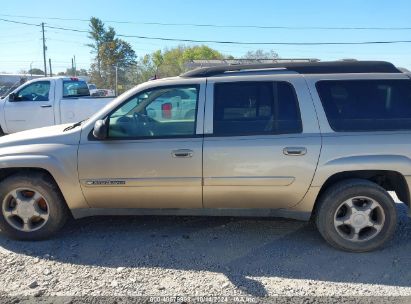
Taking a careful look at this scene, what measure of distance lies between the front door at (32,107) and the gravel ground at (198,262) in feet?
20.1

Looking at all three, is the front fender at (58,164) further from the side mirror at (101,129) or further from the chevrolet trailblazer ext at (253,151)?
the side mirror at (101,129)

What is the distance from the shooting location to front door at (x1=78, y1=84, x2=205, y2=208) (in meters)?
3.79

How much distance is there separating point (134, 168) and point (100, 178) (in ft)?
1.21

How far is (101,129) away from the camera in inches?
148

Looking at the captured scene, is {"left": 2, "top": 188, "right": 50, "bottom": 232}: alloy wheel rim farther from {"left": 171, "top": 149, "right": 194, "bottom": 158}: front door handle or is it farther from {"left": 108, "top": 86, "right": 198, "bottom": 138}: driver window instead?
{"left": 171, "top": 149, "right": 194, "bottom": 158}: front door handle

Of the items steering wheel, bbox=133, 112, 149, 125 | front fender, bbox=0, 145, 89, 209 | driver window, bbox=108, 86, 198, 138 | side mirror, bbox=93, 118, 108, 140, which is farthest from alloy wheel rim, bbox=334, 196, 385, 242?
front fender, bbox=0, 145, 89, 209

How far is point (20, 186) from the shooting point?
4020mm

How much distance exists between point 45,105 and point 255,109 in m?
7.61

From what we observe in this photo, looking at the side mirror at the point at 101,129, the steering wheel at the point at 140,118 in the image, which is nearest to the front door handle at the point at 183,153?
the steering wheel at the point at 140,118

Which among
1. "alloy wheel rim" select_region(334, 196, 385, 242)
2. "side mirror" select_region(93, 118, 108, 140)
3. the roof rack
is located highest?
the roof rack

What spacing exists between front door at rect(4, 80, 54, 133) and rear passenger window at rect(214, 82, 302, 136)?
23.9ft

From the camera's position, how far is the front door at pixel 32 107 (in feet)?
32.4

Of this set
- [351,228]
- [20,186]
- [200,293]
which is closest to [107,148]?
[20,186]

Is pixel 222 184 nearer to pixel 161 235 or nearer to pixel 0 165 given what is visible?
pixel 161 235
